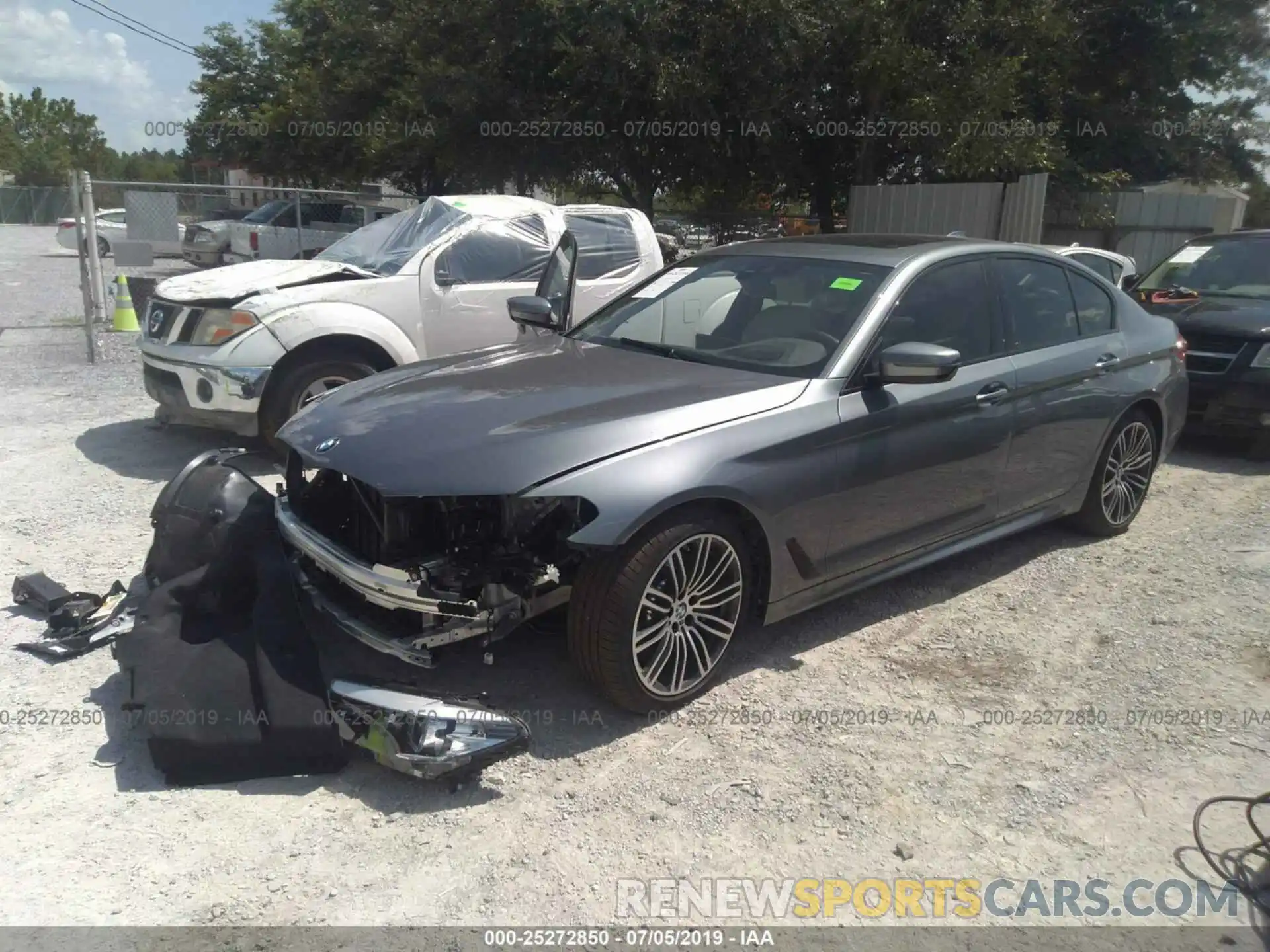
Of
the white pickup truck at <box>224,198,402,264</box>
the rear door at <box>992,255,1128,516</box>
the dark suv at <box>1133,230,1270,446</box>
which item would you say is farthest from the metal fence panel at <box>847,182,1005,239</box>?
the rear door at <box>992,255,1128,516</box>

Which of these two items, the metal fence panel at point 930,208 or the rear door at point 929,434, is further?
the metal fence panel at point 930,208

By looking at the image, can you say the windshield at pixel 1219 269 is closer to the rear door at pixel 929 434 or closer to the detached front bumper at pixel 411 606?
the rear door at pixel 929 434

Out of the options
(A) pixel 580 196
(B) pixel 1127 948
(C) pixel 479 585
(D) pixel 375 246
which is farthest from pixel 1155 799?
(A) pixel 580 196

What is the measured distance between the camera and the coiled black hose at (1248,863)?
2.98 meters

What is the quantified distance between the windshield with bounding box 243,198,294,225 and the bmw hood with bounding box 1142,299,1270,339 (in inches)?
618

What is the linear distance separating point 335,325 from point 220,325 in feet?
2.36

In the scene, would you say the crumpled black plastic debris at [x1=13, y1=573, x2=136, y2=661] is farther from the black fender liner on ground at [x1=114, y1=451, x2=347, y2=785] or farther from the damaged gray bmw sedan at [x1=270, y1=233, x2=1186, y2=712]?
the damaged gray bmw sedan at [x1=270, y1=233, x2=1186, y2=712]

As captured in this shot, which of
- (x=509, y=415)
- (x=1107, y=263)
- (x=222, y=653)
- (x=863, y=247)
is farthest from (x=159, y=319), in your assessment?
(x=1107, y=263)

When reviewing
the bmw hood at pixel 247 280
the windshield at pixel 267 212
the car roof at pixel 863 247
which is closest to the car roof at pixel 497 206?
the bmw hood at pixel 247 280

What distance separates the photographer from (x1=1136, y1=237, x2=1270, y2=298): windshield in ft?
27.3

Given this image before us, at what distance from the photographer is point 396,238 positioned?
7.41m

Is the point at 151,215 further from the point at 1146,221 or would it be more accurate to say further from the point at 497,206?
the point at 1146,221

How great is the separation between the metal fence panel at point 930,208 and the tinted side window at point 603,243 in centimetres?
560

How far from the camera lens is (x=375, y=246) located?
743 cm
